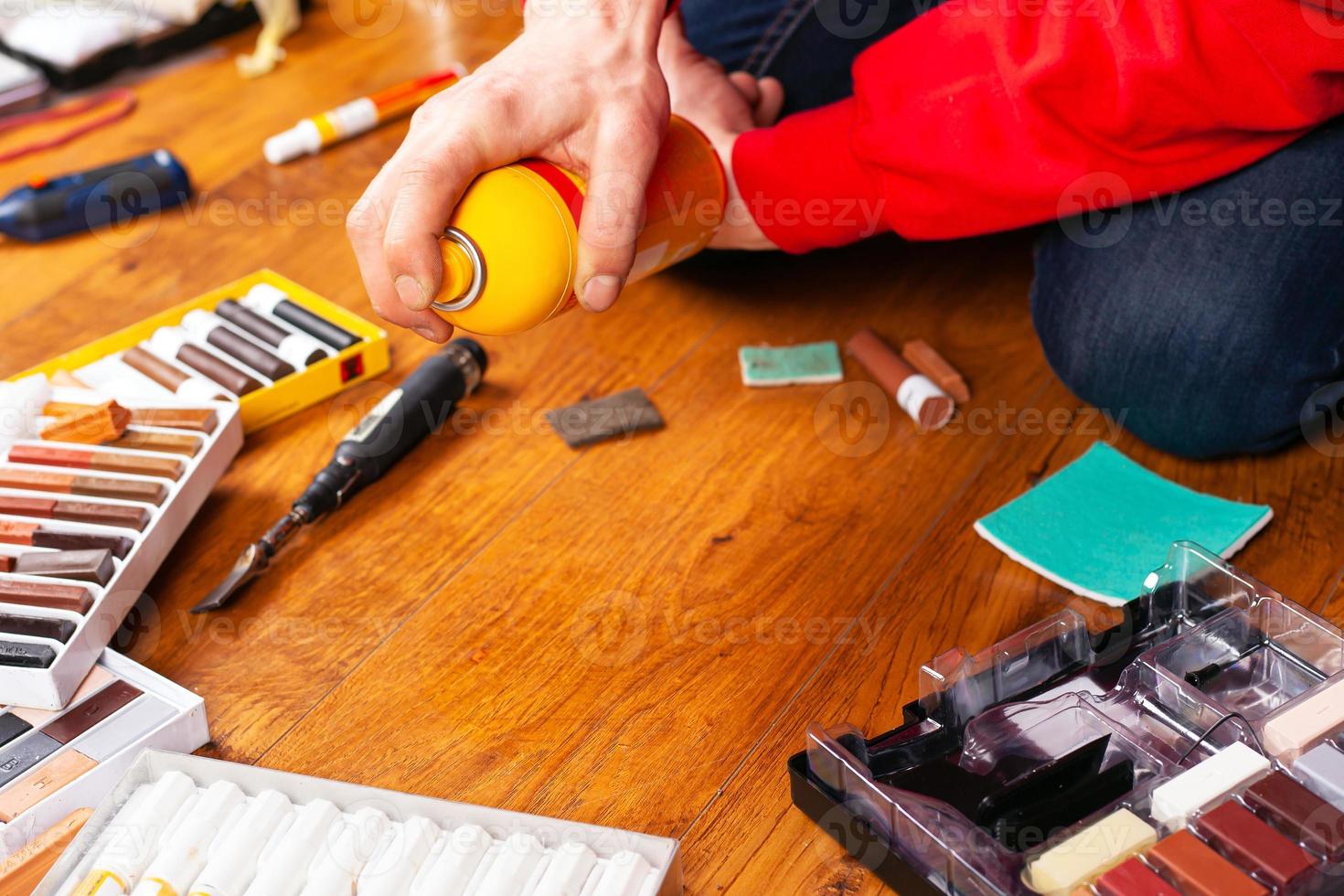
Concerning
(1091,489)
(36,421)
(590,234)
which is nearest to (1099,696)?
(1091,489)

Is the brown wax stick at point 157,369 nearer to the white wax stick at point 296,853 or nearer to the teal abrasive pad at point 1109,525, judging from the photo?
the white wax stick at point 296,853

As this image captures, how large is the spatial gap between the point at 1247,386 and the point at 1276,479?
0.29ft

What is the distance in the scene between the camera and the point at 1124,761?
29.5 inches

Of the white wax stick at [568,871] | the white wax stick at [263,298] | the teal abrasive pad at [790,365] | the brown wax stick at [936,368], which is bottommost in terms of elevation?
the brown wax stick at [936,368]

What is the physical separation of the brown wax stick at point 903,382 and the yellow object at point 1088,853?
19.9 inches

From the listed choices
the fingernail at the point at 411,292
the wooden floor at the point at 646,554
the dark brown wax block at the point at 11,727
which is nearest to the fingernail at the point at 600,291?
the fingernail at the point at 411,292

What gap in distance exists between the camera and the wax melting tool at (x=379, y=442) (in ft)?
3.29

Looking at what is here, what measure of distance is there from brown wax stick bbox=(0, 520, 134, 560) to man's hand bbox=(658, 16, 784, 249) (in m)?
0.58

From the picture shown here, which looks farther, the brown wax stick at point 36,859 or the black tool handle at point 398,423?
the black tool handle at point 398,423

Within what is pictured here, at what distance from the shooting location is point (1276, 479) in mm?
1093

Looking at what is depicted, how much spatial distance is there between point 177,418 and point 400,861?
0.48m

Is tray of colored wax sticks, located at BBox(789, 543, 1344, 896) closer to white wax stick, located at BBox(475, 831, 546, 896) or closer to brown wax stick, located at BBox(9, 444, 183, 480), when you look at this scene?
white wax stick, located at BBox(475, 831, 546, 896)

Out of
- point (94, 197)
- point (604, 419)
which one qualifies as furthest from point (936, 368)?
point (94, 197)

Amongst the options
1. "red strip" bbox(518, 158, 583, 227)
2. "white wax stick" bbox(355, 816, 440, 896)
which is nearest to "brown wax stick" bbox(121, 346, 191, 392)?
"red strip" bbox(518, 158, 583, 227)
